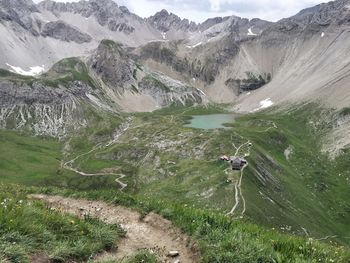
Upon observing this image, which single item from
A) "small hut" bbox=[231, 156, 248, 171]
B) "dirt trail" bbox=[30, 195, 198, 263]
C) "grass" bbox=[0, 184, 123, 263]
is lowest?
"small hut" bbox=[231, 156, 248, 171]

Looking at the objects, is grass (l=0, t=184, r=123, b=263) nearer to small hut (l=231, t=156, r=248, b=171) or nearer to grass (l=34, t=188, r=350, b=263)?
grass (l=34, t=188, r=350, b=263)

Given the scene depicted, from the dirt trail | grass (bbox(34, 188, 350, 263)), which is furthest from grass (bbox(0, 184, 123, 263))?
grass (bbox(34, 188, 350, 263))

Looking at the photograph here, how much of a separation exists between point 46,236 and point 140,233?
5.65 m

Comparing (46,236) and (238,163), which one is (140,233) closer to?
(46,236)

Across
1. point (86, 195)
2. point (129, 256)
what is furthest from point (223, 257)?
point (86, 195)

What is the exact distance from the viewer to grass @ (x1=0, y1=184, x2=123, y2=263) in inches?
516

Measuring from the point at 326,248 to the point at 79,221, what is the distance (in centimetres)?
899

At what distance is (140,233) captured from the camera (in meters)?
19.5

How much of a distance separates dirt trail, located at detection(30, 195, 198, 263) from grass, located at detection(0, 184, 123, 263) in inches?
Result: 28.8

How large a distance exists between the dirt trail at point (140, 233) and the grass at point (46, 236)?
73 centimetres

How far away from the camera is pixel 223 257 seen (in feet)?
46.9

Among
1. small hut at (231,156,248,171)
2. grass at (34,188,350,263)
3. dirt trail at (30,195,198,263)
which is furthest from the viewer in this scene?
small hut at (231,156,248,171)

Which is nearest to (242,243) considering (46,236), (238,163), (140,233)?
(140,233)

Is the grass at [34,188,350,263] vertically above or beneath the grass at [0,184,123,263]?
beneath
